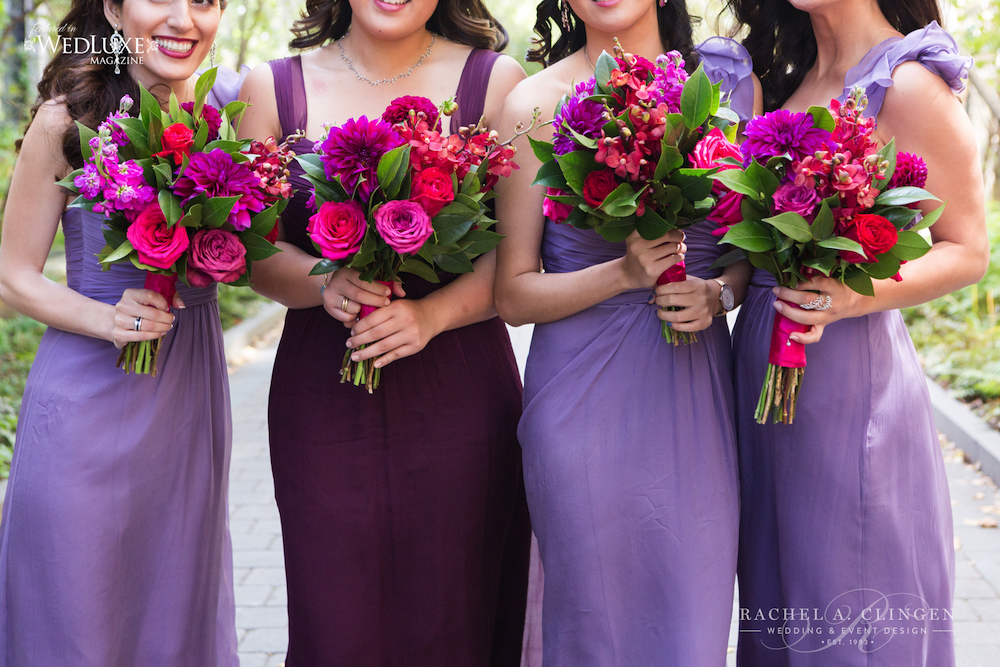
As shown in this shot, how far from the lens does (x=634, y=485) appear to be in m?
2.62

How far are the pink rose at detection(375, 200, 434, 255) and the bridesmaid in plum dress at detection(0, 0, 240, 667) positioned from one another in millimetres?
773

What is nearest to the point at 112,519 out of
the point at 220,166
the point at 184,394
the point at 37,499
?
the point at 37,499

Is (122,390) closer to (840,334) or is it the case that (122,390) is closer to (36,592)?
(36,592)

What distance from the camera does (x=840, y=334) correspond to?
2682mm

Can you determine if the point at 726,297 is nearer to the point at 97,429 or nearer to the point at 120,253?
the point at 120,253

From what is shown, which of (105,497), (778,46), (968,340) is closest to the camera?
(105,497)

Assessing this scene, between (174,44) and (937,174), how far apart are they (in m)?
2.34

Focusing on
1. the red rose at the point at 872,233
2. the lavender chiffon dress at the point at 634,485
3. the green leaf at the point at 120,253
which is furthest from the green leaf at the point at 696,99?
the green leaf at the point at 120,253

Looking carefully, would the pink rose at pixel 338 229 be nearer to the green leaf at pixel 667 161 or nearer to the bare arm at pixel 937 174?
the green leaf at pixel 667 161

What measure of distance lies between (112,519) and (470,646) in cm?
121

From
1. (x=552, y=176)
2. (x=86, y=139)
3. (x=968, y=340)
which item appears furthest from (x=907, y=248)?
(x=968, y=340)

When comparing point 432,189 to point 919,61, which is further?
point 919,61

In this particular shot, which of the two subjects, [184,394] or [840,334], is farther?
[184,394]

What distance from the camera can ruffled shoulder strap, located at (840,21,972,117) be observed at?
2570 millimetres
